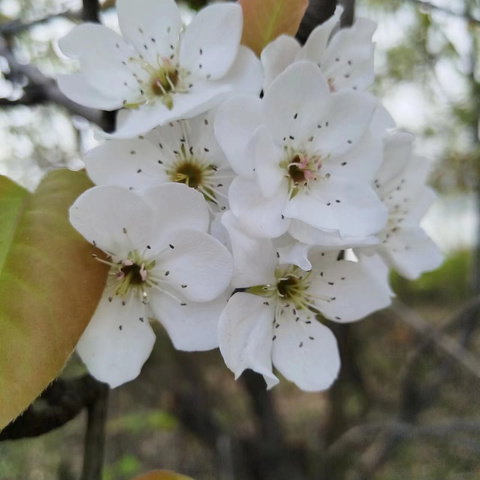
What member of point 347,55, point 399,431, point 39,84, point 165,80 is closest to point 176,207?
point 165,80

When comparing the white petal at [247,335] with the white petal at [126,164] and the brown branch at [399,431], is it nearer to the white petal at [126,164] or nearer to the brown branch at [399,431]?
the white petal at [126,164]

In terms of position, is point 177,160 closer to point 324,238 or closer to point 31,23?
point 324,238

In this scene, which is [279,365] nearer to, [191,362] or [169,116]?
[169,116]

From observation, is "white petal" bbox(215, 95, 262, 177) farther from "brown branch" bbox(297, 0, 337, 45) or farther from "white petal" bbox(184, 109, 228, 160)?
"brown branch" bbox(297, 0, 337, 45)

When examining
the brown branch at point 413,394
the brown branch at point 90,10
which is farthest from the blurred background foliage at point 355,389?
the brown branch at point 90,10

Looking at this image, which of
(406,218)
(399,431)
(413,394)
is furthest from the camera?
(413,394)

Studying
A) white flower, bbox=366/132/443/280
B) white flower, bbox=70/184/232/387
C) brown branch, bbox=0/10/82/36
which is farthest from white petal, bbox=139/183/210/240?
brown branch, bbox=0/10/82/36

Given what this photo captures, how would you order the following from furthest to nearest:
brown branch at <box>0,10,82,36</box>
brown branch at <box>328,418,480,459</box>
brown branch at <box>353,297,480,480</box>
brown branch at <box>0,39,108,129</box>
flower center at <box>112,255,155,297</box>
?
brown branch at <box>353,297,480,480</box>
brown branch at <box>328,418,480,459</box>
brown branch at <box>0,10,82,36</box>
brown branch at <box>0,39,108,129</box>
flower center at <box>112,255,155,297</box>
